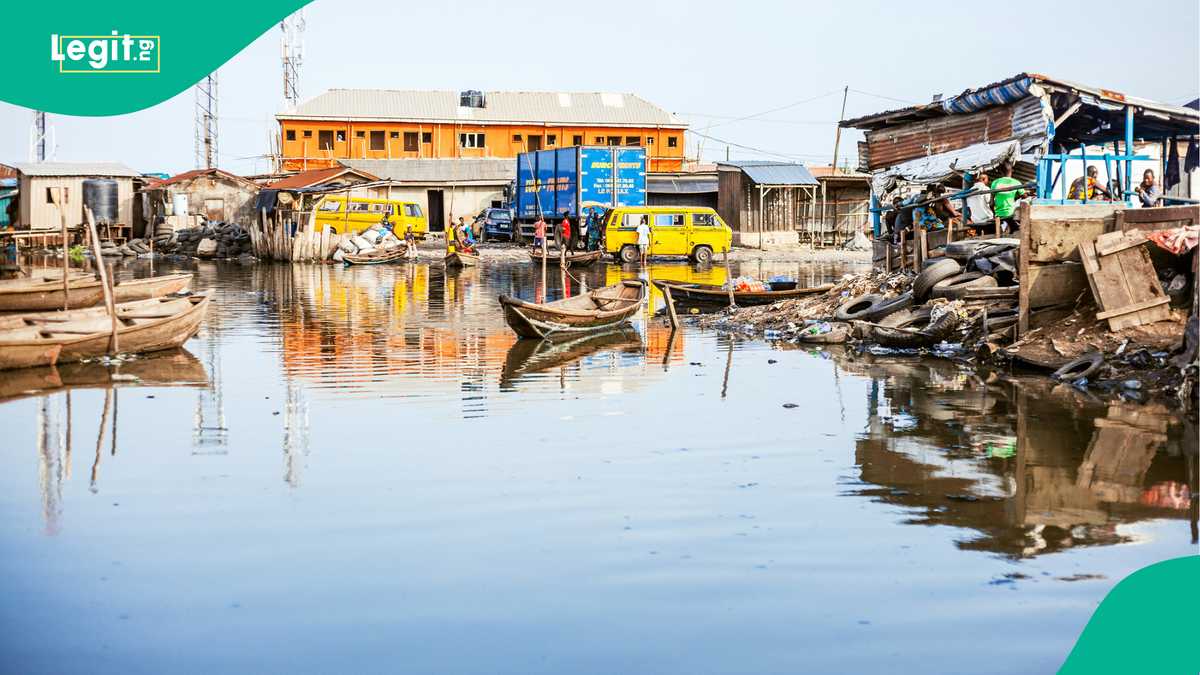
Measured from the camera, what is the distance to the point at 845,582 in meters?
5.82

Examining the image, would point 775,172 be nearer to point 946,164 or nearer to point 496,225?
point 496,225

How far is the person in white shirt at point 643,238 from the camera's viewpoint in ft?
115

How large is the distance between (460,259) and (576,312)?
17.3 metres

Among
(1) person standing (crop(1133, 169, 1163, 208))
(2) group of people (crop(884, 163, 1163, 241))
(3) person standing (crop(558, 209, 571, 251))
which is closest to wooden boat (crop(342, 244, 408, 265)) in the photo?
(3) person standing (crop(558, 209, 571, 251))

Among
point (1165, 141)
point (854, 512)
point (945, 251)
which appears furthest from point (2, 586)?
point (1165, 141)

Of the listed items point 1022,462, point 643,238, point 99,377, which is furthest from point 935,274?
point 643,238

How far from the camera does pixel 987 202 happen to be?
17.5 meters

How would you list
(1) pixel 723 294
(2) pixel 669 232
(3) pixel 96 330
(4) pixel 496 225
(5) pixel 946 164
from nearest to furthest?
1. (3) pixel 96 330
2. (5) pixel 946 164
3. (1) pixel 723 294
4. (2) pixel 669 232
5. (4) pixel 496 225

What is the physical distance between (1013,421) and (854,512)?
3.72 metres

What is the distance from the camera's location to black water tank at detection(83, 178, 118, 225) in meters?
43.3

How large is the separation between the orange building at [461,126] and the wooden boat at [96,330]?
36766 millimetres

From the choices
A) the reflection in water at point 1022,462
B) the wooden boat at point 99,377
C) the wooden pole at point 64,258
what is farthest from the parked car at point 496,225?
the reflection in water at point 1022,462

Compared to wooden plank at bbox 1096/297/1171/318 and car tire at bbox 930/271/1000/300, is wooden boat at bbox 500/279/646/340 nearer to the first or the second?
car tire at bbox 930/271/1000/300

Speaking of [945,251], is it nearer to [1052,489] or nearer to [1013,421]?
[1013,421]
